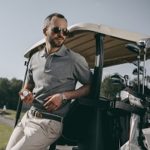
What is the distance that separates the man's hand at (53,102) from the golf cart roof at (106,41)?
1010mm

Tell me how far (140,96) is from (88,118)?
576mm

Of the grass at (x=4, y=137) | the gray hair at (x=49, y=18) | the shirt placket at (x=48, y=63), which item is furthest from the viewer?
the grass at (x=4, y=137)

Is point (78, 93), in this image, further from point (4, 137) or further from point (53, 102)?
point (4, 137)

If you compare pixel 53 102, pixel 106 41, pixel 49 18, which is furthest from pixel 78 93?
pixel 106 41

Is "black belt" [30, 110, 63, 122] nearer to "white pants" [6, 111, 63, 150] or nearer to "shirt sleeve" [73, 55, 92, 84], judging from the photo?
"white pants" [6, 111, 63, 150]

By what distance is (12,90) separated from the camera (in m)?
106

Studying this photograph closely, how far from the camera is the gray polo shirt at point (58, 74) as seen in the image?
2984mm

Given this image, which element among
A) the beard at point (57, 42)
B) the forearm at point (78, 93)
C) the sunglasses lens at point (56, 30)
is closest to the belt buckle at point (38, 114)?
the forearm at point (78, 93)

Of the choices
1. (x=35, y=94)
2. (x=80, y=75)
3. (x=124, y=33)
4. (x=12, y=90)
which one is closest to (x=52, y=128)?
(x=35, y=94)

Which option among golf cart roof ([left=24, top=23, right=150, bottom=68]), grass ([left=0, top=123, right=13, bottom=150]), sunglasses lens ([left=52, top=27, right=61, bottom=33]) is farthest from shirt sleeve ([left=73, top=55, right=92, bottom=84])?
grass ([left=0, top=123, right=13, bottom=150])

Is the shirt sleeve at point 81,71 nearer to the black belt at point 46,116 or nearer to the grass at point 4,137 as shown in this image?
the black belt at point 46,116

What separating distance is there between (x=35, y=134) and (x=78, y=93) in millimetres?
554

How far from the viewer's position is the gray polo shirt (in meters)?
2.98

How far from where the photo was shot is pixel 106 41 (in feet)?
13.7
